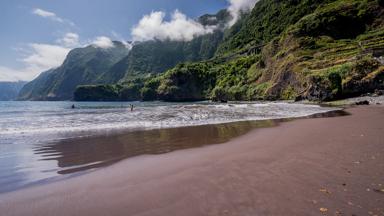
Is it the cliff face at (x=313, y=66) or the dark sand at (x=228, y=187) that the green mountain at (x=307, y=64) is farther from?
the dark sand at (x=228, y=187)

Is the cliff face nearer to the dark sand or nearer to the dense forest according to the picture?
the dense forest

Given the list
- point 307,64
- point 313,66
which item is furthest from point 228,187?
point 307,64

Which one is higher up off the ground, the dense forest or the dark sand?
the dense forest

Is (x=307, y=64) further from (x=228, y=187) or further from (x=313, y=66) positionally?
Result: (x=228, y=187)

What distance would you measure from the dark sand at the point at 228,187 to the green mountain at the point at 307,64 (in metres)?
47.0

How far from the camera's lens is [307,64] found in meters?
69.0

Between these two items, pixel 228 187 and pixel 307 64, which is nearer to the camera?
pixel 228 187

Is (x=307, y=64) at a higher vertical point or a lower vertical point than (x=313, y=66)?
higher

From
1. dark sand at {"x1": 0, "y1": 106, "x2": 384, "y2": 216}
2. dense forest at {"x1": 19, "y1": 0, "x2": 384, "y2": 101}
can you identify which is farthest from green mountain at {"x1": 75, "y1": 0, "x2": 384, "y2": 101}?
dark sand at {"x1": 0, "y1": 106, "x2": 384, "y2": 216}

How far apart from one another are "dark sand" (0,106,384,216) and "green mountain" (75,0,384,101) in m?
47.0

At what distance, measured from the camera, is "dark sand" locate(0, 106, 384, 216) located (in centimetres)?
543

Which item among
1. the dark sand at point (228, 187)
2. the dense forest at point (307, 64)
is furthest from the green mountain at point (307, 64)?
the dark sand at point (228, 187)

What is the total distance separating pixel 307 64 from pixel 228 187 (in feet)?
230

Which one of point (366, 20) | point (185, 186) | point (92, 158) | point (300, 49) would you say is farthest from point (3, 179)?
point (366, 20)
